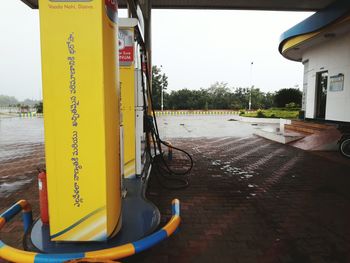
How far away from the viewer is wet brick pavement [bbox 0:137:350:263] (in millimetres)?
2904

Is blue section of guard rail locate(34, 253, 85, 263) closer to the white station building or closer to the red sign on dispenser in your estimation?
the red sign on dispenser

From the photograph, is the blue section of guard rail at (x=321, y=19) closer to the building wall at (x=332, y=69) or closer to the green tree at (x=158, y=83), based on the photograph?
the building wall at (x=332, y=69)

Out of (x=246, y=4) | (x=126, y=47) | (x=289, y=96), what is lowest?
(x=289, y=96)

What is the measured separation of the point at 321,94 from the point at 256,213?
37.6ft

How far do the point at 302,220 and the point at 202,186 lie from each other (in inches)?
76.9

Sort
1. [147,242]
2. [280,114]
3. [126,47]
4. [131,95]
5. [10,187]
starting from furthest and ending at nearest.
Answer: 1. [280,114]
2. [10,187]
3. [131,95]
4. [126,47]
5. [147,242]

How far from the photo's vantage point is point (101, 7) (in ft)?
7.34

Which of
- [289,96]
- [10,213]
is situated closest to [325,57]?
[289,96]

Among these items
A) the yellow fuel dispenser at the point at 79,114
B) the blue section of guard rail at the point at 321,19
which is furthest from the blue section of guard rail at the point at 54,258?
the blue section of guard rail at the point at 321,19

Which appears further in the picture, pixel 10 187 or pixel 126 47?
pixel 10 187

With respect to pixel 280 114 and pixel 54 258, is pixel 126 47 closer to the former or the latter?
pixel 54 258

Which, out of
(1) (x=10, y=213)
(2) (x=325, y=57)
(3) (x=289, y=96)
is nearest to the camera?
(1) (x=10, y=213)

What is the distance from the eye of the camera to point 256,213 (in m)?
3.96

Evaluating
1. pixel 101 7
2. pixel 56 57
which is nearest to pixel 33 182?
pixel 56 57
